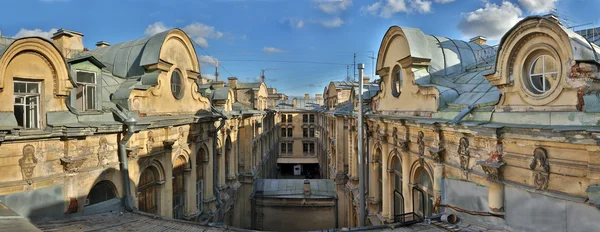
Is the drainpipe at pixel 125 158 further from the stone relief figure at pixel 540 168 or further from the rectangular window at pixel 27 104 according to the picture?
the stone relief figure at pixel 540 168

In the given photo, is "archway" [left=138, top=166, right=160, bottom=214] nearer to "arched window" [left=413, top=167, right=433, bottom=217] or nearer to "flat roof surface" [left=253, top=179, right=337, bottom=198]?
"arched window" [left=413, top=167, right=433, bottom=217]

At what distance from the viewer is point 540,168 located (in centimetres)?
774

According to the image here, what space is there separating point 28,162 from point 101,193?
9.42ft

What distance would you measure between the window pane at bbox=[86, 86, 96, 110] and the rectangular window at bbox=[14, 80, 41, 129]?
2.09 meters

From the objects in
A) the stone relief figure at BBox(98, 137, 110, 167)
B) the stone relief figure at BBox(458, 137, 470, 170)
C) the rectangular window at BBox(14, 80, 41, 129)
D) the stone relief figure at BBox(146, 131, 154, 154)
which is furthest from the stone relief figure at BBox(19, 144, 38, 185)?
the stone relief figure at BBox(458, 137, 470, 170)

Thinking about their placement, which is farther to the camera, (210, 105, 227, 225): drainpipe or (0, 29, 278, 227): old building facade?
(210, 105, 227, 225): drainpipe

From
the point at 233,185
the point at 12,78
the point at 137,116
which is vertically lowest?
the point at 233,185

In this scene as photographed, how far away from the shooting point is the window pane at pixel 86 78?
11.2m

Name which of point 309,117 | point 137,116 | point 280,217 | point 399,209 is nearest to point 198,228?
point 137,116

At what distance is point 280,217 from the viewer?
90.4ft

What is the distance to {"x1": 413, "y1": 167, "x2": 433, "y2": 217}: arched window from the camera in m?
13.0

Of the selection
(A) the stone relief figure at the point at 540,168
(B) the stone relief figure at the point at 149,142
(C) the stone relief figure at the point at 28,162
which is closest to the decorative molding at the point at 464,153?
(A) the stone relief figure at the point at 540,168

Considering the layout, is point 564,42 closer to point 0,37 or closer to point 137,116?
point 137,116

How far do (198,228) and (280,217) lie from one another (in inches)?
718
